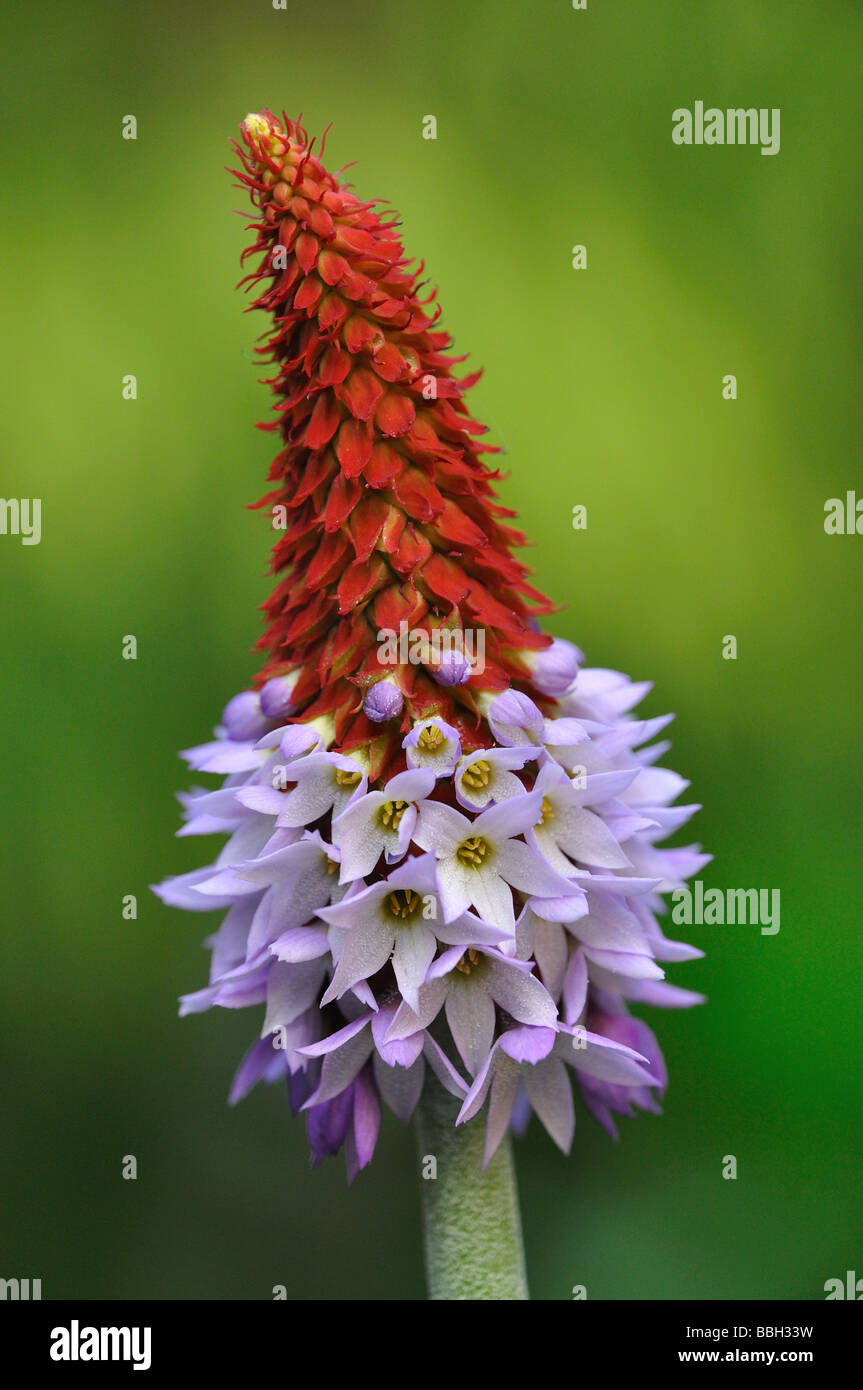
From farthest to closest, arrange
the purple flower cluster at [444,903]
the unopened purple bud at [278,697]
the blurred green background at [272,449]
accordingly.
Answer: the blurred green background at [272,449] → the unopened purple bud at [278,697] → the purple flower cluster at [444,903]

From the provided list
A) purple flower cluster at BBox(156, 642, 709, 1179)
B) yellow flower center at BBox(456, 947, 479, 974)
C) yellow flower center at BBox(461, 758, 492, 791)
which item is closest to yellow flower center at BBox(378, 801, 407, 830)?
purple flower cluster at BBox(156, 642, 709, 1179)

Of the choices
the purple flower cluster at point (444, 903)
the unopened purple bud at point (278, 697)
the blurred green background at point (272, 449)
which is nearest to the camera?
the purple flower cluster at point (444, 903)

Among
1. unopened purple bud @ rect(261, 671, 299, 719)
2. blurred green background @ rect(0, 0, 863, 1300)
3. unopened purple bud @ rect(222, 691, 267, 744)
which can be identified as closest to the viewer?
unopened purple bud @ rect(261, 671, 299, 719)

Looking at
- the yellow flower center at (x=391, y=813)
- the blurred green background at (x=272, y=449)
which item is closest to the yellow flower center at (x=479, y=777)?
the yellow flower center at (x=391, y=813)

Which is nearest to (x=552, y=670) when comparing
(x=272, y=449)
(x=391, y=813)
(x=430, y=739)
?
(x=430, y=739)

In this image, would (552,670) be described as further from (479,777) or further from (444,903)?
(444,903)

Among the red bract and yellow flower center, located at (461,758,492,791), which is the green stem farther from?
the red bract

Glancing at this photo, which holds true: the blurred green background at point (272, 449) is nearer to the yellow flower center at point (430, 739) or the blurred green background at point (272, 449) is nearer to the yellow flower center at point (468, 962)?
the yellow flower center at point (468, 962)
